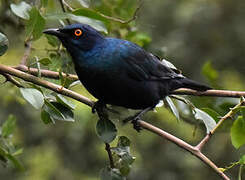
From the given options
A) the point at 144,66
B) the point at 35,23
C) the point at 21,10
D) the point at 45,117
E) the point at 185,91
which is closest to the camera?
the point at 45,117

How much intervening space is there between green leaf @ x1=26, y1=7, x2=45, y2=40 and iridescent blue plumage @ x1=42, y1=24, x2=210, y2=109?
233mm

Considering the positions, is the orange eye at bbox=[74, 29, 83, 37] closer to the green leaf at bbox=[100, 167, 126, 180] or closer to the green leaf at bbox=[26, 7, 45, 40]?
the green leaf at bbox=[26, 7, 45, 40]

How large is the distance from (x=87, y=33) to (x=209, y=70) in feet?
3.64

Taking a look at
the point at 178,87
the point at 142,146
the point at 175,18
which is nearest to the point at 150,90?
the point at 178,87

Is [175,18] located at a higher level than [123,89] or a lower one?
lower

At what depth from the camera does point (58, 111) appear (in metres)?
3.06

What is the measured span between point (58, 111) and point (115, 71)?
82 centimetres

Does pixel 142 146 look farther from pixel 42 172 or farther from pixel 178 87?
pixel 178 87

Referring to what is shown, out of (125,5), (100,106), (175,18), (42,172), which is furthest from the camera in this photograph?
(175,18)

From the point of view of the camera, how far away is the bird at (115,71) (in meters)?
3.67

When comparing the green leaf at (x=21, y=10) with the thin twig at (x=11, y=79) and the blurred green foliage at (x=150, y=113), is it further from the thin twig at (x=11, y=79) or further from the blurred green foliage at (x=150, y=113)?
the thin twig at (x=11, y=79)

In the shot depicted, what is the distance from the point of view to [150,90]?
405 cm

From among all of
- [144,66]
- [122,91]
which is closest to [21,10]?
[122,91]

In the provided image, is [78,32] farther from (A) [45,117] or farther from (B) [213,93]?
(B) [213,93]
